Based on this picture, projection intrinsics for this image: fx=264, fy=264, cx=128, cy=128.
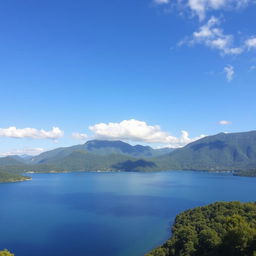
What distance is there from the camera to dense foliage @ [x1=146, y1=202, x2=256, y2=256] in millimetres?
40375

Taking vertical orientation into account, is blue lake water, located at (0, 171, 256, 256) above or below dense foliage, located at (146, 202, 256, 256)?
below

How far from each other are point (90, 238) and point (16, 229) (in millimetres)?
26882

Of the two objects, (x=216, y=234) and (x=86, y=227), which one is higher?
(x=216, y=234)

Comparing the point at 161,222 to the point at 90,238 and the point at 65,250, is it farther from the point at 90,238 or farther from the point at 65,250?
the point at 65,250

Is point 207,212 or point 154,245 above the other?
point 207,212

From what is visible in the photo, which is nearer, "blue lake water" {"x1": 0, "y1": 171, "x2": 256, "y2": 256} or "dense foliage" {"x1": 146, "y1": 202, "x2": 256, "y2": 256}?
"dense foliage" {"x1": 146, "y1": 202, "x2": 256, "y2": 256}

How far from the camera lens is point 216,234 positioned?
54.8m

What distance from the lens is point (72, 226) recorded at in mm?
87000

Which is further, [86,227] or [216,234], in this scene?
[86,227]

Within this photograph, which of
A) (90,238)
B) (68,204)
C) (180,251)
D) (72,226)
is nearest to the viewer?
(180,251)

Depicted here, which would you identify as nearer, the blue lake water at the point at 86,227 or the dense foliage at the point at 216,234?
the dense foliage at the point at 216,234

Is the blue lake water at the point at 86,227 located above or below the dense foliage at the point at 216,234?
below

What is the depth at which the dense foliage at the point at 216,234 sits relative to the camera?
40.4 m

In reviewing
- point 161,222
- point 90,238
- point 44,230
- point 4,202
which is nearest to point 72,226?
point 44,230
